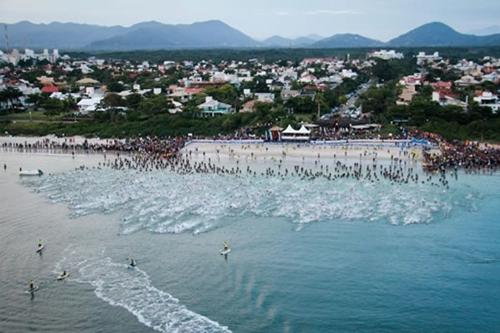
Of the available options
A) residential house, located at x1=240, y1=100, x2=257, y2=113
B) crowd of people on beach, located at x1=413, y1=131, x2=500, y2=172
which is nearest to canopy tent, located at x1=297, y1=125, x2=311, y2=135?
crowd of people on beach, located at x1=413, y1=131, x2=500, y2=172

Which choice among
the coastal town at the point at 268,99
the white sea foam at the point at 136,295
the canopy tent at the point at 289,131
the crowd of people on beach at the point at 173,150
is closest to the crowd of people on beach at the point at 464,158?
the crowd of people on beach at the point at 173,150

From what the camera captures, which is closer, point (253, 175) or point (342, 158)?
point (253, 175)

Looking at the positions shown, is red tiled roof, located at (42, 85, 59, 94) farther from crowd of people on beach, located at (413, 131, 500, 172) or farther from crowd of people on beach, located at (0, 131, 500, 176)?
crowd of people on beach, located at (413, 131, 500, 172)

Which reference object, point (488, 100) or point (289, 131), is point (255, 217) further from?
point (488, 100)

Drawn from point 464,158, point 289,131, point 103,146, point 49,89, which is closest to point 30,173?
point 103,146

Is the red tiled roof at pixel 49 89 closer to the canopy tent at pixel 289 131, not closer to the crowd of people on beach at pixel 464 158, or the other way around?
the canopy tent at pixel 289 131

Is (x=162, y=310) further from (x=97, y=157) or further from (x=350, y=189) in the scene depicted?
(x=97, y=157)

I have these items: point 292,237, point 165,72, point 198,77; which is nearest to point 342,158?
→ point 292,237
